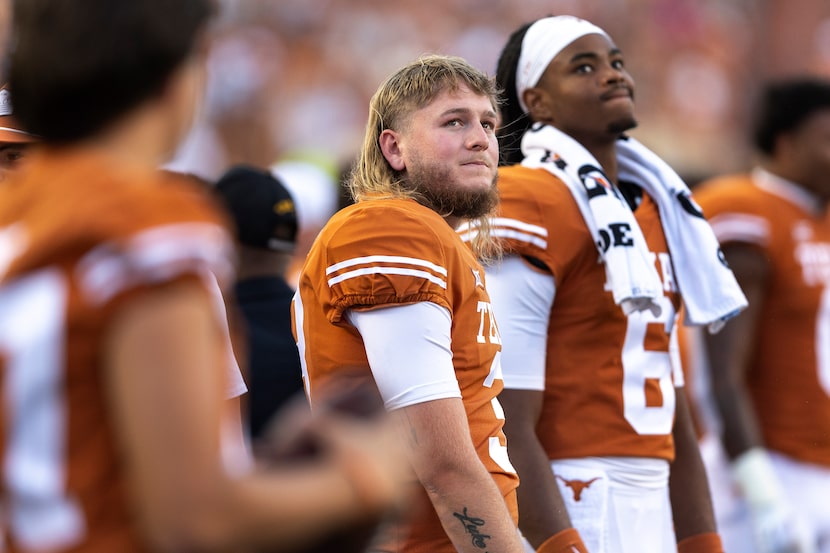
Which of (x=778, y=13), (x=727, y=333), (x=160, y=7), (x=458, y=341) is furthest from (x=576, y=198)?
(x=778, y=13)

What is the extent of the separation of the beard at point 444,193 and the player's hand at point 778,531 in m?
2.20

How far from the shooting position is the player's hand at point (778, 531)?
4.63m

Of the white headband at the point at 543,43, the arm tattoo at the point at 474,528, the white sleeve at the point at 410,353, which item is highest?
the white headband at the point at 543,43

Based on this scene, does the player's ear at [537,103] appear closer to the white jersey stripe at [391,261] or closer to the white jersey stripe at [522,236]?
the white jersey stripe at [522,236]

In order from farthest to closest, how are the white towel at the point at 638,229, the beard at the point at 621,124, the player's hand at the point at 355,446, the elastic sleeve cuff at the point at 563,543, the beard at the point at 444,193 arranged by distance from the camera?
the beard at the point at 621,124 < the white towel at the point at 638,229 < the elastic sleeve cuff at the point at 563,543 < the beard at the point at 444,193 < the player's hand at the point at 355,446

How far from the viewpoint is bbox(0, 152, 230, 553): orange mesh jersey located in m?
1.37

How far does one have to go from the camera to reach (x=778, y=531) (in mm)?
4645

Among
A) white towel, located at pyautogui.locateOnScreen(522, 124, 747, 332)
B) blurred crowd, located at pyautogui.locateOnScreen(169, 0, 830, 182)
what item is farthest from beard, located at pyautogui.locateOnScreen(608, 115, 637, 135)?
blurred crowd, located at pyautogui.locateOnScreen(169, 0, 830, 182)

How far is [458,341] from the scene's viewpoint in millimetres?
2854

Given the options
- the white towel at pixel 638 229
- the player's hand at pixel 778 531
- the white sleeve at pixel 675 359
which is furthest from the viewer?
the player's hand at pixel 778 531

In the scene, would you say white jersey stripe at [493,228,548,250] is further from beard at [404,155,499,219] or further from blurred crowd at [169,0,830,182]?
blurred crowd at [169,0,830,182]

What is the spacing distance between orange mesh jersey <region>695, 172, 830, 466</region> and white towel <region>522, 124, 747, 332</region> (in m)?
1.28

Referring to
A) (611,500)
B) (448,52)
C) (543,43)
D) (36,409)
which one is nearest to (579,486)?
(611,500)

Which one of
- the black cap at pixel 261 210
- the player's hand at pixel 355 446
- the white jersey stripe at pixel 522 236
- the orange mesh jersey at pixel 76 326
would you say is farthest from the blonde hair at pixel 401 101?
the orange mesh jersey at pixel 76 326
